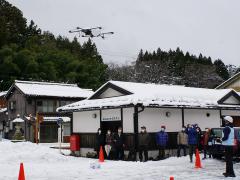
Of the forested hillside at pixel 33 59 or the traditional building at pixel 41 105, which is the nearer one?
the traditional building at pixel 41 105

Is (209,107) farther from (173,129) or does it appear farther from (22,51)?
(22,51)

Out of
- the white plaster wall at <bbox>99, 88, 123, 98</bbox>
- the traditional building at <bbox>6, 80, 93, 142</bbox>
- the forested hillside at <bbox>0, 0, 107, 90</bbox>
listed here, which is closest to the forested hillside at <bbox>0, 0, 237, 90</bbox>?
the forested hillside at <bbox>0, 0, 107, 90</bbox>

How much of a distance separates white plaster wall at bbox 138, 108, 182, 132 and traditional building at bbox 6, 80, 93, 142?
1011 inches

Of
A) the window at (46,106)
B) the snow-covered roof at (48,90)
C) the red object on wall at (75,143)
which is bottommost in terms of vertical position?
the red object on wall at (75,143)

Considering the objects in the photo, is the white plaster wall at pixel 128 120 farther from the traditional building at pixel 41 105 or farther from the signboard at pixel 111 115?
the traditional building at pixel 41 105

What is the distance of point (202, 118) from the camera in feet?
84.4

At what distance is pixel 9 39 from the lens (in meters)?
69.2

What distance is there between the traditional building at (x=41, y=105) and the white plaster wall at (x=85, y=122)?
2025 centimetres

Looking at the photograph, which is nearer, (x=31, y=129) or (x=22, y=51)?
(x=31, y=129)

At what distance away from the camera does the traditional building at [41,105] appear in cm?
4819

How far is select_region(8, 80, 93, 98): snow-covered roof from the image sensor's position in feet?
160

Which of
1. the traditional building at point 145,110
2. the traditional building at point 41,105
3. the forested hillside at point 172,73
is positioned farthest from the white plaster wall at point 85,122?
the forested hillside at point 172,73

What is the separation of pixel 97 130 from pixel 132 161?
14.4 ft

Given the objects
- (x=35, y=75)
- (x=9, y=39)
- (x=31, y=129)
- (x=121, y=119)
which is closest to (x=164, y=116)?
(x=121, y=119)
